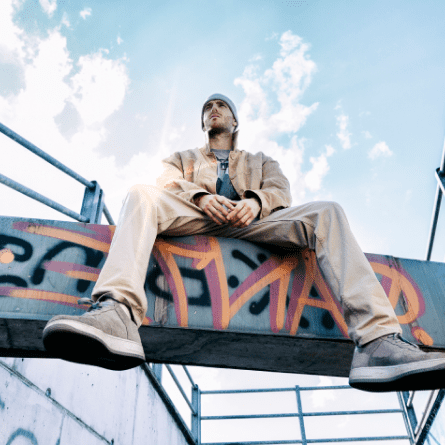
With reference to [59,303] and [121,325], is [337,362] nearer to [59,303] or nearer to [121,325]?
[121,325]

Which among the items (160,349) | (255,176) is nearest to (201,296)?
(160,349)

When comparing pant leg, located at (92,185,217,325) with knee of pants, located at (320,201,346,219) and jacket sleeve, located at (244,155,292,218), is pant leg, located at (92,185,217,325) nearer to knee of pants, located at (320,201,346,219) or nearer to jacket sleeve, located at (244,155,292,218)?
jacket sleeve, located at (244,155,292,218)

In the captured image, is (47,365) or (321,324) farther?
(47,365)

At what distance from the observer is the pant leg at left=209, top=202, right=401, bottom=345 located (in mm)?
Answer: 1577

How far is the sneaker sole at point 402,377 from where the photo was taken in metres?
1.32

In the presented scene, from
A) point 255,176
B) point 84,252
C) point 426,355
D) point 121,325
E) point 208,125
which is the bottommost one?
point 426,355

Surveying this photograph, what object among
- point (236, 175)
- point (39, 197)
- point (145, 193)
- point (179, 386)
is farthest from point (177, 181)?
point (179, 386)

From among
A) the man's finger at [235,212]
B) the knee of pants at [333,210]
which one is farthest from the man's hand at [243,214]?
the knee of pants at [333,210]

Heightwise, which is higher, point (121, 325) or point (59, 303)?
point (59, 303)

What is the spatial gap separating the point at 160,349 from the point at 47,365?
3.45 feet

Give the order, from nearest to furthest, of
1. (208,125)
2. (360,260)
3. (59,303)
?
1. (360,260)
2. (59,303)
3. (208,125)

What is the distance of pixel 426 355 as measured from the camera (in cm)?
136

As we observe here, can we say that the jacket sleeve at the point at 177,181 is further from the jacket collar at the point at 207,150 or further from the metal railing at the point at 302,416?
the metal railing at the point at 302,416

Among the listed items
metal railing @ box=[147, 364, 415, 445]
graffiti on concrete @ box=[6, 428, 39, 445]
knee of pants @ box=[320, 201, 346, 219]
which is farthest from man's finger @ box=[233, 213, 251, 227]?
metal railing @ box=[147, 364, 415, 445]
